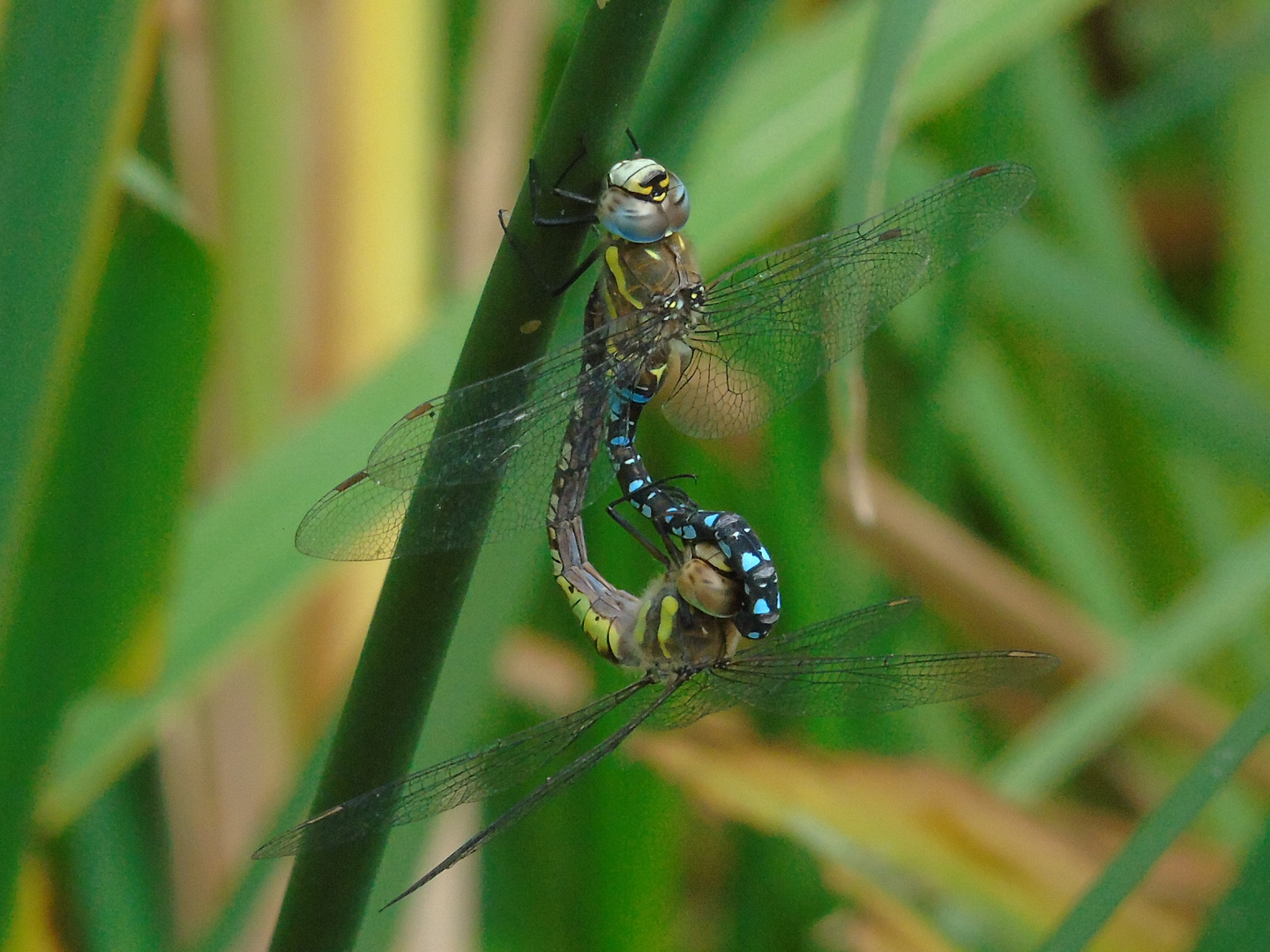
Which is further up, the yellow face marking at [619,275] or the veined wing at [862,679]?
the yellow face marking at [619,275]

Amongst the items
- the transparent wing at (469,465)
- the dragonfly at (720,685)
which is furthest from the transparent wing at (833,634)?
the transparent wing at (469,465)

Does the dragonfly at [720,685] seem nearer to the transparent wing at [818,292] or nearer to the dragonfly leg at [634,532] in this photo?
the dragonfly leg at [634,532]

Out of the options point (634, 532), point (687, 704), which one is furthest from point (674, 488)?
point (687, 704)

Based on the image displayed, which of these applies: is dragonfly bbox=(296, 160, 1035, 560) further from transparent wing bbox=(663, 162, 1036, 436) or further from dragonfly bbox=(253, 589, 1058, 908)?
dragonfly bbox=(253, 589, 1058, 908)

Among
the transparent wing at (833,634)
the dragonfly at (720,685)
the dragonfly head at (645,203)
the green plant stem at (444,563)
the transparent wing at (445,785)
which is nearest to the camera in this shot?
the green plant stem at (444,563)

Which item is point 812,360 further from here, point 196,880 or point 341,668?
point 196,880

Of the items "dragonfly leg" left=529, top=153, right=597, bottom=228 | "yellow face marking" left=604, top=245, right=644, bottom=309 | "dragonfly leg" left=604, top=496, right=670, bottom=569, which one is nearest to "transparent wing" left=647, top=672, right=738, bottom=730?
"dragonfly leg" left=604, top=496, right=670, bottom=569

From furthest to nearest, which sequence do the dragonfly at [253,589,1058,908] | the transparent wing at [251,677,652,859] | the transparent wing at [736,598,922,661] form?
the transparent wing at [736,598,922,661] < the dragonfly at [253,589,1058,908] < the transparent wing at [251,677,652,859]

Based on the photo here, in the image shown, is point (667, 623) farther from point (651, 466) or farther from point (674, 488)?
point (651, 466)
